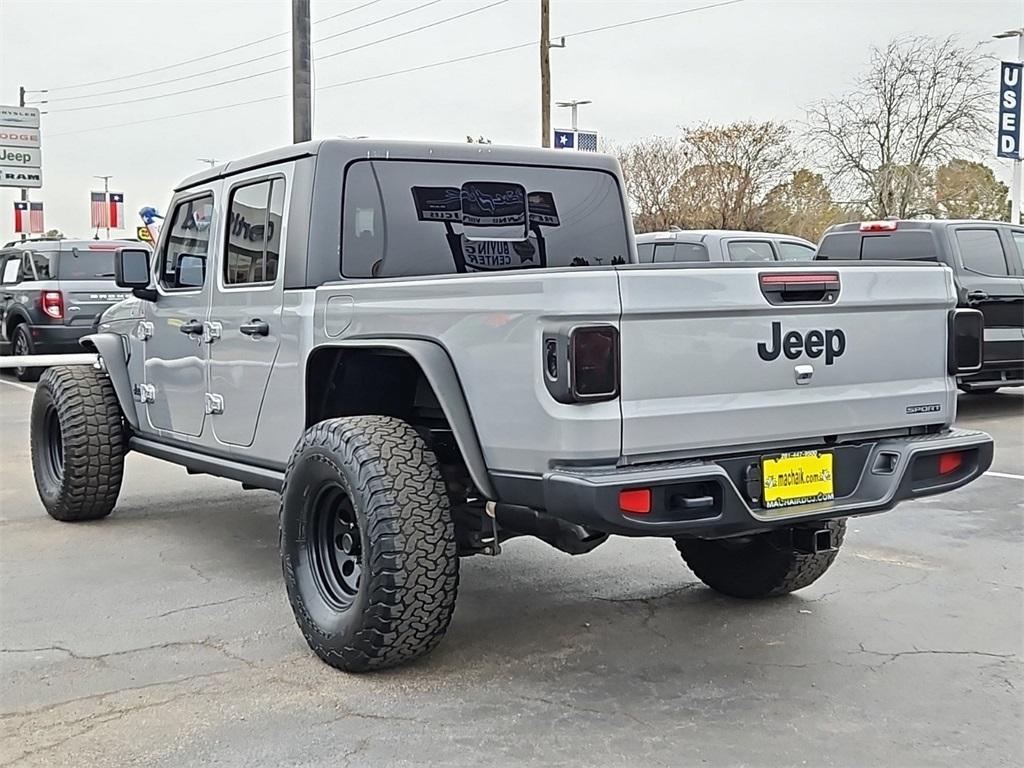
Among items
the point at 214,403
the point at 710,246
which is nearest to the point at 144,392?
the point at 214,403

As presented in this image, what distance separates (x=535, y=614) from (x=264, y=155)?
7.80ft

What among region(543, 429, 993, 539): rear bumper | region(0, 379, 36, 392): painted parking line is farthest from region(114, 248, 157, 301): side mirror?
region(0, 379, 36, 392): painted parking line

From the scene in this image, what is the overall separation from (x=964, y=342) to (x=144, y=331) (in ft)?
13.8

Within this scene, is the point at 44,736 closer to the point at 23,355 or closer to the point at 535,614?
the point at 535,614

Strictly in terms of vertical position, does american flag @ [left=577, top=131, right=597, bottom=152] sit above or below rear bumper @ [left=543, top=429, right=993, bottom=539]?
above

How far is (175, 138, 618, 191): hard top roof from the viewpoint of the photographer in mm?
4949

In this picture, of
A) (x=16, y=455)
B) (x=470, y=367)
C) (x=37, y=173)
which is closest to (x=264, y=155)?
(x=470, y=367)

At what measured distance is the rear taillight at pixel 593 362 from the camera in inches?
138

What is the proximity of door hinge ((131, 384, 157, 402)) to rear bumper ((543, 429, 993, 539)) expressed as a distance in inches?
129

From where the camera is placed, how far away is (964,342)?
4.40m

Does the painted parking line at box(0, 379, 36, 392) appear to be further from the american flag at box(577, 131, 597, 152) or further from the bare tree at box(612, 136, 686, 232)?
the bare tree at box(612, 136, 686, 232)

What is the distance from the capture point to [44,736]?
3678 mm

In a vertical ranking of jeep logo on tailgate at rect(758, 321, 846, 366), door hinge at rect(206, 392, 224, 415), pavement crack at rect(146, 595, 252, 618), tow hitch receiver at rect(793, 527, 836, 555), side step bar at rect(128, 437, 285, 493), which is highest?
jeep logo on tailgate at rect(758, 321, 846, 366)

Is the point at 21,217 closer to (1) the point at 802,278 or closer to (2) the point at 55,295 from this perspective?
(2) the point at 55,295
